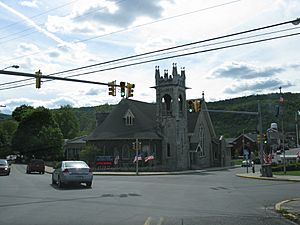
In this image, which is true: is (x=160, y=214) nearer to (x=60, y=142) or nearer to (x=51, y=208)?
(x=51, y=208)

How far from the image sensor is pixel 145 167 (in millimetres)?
54406

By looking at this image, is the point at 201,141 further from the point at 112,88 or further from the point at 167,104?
the point at 112,88

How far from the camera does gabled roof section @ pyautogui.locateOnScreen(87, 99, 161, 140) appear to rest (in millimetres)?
58728

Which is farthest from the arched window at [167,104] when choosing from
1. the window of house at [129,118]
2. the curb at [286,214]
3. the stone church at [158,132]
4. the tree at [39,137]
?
the curb at [286,214]

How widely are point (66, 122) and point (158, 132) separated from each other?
207 feet

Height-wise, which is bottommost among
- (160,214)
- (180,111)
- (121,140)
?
(160,214)

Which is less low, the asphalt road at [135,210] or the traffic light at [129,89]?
the traffic light at [129,89]

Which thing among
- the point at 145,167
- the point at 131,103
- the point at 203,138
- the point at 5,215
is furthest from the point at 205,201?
the point at 203,138

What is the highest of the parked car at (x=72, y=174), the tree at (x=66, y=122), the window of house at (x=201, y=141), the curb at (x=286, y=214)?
the tree at (x=66, y=122)

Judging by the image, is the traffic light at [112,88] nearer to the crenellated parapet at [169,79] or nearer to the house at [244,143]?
the crenellated parapet at [169,79]

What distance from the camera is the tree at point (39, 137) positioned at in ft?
269

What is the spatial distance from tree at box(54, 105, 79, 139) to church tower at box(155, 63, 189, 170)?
200 ft

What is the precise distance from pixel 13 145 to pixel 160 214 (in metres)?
80.5

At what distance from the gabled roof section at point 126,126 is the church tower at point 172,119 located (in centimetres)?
170
